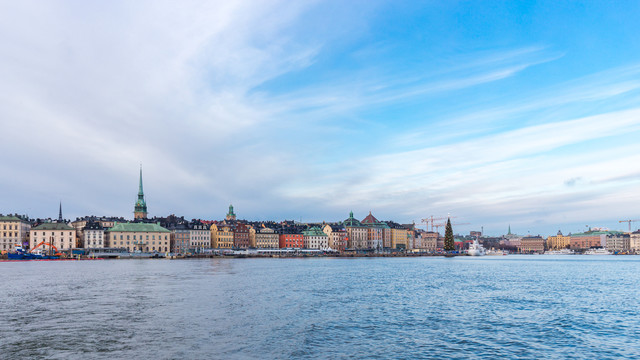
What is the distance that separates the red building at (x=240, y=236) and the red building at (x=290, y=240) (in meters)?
15.1

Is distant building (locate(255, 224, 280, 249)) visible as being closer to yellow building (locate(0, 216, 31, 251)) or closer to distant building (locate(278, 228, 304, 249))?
distant building (locate(278, 228, 304, 249))

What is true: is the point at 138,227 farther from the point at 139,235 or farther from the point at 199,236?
the point at 199,236

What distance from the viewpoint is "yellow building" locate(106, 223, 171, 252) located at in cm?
15512

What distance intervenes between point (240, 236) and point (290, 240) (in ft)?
69.0

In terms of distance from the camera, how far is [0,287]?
161 feet

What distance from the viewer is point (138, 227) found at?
15975cm

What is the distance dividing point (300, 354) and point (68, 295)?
1130 inches

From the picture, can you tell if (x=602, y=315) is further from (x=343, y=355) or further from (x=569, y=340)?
(x=343, y=355)

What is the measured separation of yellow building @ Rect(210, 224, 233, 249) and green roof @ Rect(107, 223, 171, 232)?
2013cm

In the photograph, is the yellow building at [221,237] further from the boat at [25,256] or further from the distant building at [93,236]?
the boat at [25,256]

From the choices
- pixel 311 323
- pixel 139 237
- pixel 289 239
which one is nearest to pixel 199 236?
pixel 139 237

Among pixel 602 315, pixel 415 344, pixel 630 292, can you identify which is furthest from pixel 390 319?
→ pixel 630 292

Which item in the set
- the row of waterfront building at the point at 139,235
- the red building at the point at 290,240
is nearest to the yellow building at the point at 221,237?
the row of waterfront building at the point at 139,235

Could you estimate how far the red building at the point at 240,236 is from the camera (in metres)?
184
